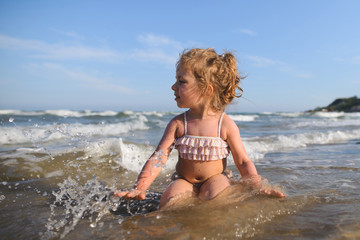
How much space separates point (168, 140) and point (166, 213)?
2.16 feet

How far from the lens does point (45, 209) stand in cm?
229

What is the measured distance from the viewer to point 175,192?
2.22 metres

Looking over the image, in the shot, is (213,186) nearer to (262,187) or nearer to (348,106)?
(262,187)

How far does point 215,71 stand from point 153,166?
3.07 ft

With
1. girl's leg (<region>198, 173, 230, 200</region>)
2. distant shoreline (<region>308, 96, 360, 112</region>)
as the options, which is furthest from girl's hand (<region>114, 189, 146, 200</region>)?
distant shoreline (<region>308, 96, 360, 112</region>)

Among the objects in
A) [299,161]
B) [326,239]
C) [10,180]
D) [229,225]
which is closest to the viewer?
[326,239]

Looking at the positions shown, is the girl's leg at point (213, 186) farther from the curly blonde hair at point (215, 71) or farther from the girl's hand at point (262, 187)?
the curly blonde hair at point (215, 71)

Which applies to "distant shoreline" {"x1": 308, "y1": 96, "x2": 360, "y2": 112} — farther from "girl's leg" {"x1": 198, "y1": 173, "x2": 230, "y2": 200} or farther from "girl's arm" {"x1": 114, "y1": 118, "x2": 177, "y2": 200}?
"girl's arm" {"x1": 114, "y1": 118, "x2": 177, "y2": 200}

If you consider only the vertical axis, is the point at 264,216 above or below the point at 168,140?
below

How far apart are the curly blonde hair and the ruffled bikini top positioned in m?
0.30

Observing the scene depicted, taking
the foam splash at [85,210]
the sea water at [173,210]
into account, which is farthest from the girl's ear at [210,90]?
the foam splash at [85,210]

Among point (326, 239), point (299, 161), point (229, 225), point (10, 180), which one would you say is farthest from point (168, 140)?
point (299, 161)

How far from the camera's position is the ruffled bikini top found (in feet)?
7.75

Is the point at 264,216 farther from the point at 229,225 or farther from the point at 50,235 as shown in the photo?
the point at 50,235
